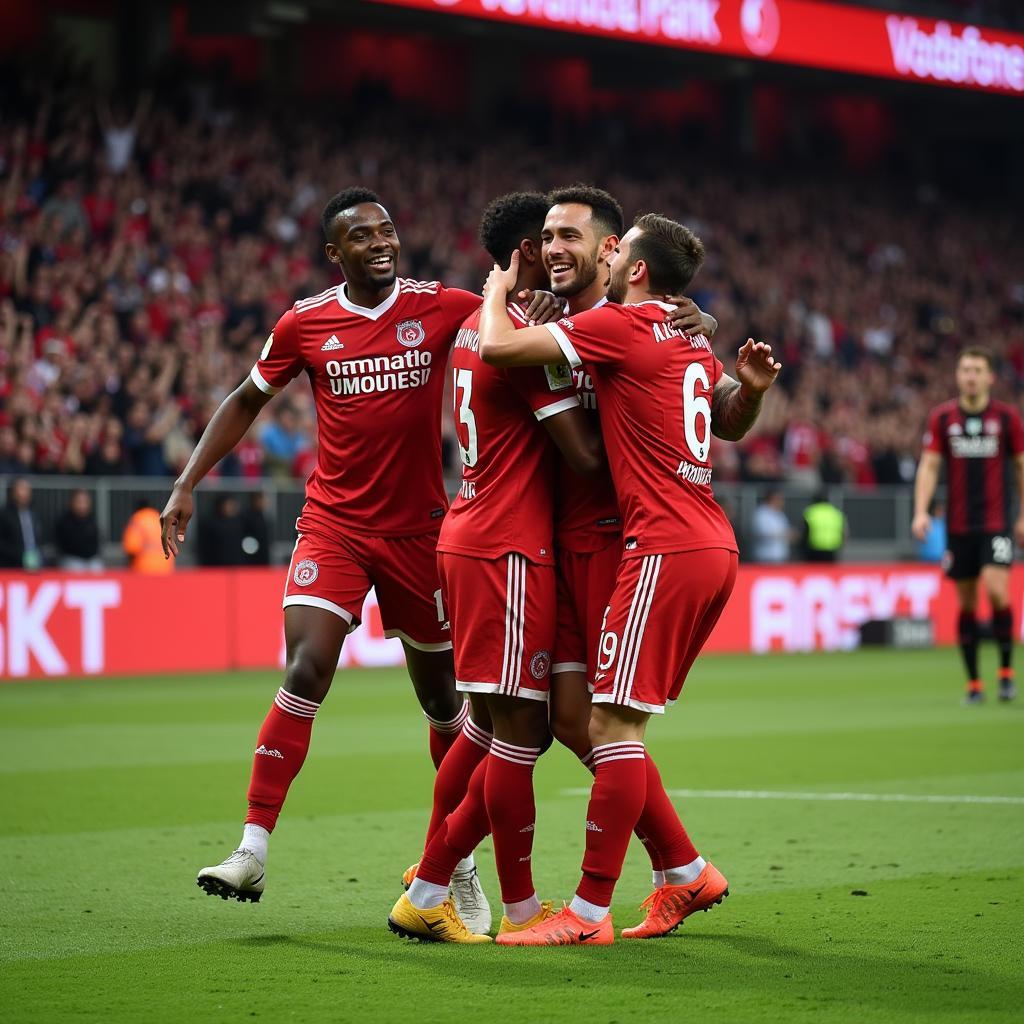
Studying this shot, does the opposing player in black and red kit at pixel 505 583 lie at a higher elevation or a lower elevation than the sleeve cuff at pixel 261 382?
lower

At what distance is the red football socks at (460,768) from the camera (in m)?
5.88

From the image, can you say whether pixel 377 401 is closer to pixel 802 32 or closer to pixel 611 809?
pixel 611 809

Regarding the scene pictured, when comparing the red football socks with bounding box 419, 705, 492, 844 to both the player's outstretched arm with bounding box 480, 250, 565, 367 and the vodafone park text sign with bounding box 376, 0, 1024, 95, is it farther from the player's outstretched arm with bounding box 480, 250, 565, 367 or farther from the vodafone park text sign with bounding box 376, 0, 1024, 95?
the vodafone park text sign with bounding box 376, 0, 1024, 95

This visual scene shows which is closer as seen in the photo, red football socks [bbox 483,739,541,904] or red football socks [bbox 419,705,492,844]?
red football socks [bbox 483,739,541,904]

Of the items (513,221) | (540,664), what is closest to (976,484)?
(513,221)

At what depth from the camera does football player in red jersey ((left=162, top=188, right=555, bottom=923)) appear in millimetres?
6328

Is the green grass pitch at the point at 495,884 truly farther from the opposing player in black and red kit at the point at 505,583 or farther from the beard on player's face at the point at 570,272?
the beard on player's face at the point at 570,272

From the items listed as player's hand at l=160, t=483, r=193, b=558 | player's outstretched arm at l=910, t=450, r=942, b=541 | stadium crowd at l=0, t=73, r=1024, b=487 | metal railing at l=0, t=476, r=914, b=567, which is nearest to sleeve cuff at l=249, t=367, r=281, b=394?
player's hand at l=160, t=483, r=193, b=558

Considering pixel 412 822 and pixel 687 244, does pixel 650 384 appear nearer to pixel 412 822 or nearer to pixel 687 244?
pixel 687 244

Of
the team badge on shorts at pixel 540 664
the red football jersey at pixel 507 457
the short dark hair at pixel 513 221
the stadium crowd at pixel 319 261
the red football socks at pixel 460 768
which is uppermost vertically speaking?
the stadium crowd at pixel 319 261

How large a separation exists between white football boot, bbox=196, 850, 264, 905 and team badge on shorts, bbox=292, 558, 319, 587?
92 cm

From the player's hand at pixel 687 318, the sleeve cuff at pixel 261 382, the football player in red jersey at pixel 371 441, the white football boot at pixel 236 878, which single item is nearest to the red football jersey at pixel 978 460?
the football player in red jersey at pixel 371 441

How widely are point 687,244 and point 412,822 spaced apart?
11.5 feet

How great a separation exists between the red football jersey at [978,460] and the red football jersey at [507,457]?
8.71 metres
